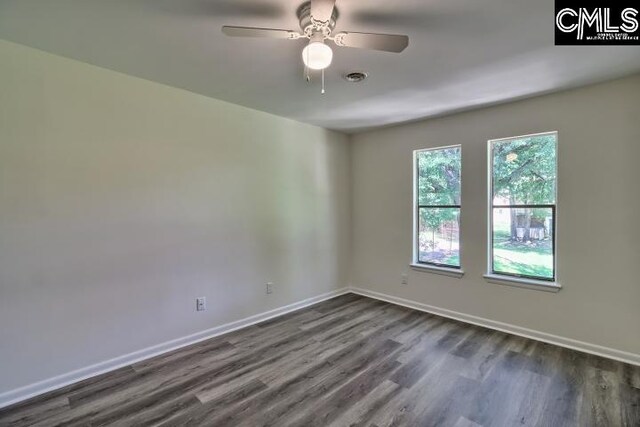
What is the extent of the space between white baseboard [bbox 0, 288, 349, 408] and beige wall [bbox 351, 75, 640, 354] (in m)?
2.22

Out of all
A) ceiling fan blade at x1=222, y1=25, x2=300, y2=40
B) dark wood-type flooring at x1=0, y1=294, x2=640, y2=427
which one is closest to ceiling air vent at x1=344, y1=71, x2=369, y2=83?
ceiling fan blade at x1=222, y1=25, x2=300, y2=40

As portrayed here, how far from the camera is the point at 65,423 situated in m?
1.95

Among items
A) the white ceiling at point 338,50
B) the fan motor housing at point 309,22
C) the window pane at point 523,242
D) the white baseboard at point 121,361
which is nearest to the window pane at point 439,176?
the window pane at point 523,242

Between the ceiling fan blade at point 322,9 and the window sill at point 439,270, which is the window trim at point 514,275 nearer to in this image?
the window sill at point 439,270

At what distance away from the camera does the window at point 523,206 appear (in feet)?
10.2

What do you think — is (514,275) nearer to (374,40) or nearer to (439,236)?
(439,236)

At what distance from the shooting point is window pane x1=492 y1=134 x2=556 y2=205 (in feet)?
10.1

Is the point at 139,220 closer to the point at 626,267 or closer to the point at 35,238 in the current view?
the point at 35,238

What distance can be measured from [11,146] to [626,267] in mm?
4928

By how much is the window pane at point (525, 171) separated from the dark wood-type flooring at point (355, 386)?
1.47 metres

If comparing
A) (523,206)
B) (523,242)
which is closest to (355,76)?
(523,206)

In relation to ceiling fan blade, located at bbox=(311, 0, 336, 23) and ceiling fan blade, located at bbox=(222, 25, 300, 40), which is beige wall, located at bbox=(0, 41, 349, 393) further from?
ceiling fan blade, located at bbox=(311, 0, 336, 23)

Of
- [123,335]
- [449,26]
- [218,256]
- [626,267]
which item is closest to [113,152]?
[218,256]

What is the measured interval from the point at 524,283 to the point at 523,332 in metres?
0.52
